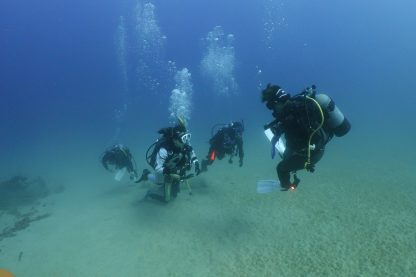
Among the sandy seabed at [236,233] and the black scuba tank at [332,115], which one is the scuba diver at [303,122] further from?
the sandy seabed at [236,233]

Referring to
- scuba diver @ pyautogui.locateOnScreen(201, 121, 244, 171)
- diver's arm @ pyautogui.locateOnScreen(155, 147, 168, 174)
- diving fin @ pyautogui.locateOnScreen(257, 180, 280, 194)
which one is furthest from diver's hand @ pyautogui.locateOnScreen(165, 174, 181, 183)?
diving fin @ pyautogui.locateOnScreen(257, 180, 280, 194)

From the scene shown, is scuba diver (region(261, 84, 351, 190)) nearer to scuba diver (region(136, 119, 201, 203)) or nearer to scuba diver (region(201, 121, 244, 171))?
scuba diver (region(136, 119, 201, 203))

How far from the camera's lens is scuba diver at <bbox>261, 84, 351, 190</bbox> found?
5707 mm

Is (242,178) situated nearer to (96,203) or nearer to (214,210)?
(214,210)

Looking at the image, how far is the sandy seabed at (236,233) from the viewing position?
7.11 metres

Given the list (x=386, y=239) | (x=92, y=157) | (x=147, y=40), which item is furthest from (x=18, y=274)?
(x=147, y=40)

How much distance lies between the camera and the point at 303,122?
226 inches

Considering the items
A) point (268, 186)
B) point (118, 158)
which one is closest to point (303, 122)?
point (268, 186)

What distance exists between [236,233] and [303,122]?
149 inches

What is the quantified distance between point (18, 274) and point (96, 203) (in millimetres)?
4574

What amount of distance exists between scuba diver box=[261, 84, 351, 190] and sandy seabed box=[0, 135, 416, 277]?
6.84 feet

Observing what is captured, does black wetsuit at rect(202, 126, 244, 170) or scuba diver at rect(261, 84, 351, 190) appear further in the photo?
black wetsuit at rect(202, 126, 244, 170)

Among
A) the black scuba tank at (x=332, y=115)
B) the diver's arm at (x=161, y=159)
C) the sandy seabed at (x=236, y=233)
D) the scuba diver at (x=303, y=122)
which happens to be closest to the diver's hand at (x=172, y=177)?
the diver's arm at (x=161, y=159)

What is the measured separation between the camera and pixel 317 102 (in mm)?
5668
